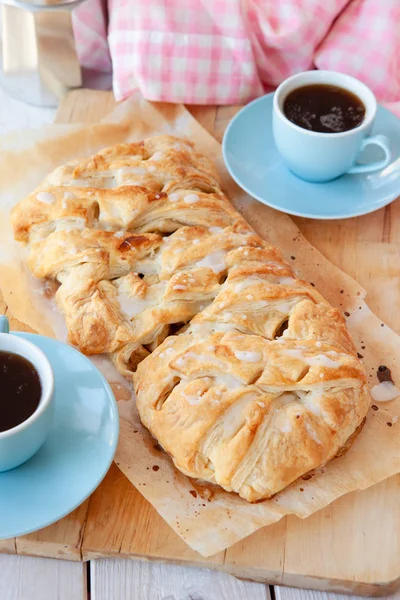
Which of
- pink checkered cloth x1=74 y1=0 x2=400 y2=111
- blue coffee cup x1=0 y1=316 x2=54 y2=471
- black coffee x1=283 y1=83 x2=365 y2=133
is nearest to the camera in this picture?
blue coffee cup x1=0 y1=316 x2=54 y2=471

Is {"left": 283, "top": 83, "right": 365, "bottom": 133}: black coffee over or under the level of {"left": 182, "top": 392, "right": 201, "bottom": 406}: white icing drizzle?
over

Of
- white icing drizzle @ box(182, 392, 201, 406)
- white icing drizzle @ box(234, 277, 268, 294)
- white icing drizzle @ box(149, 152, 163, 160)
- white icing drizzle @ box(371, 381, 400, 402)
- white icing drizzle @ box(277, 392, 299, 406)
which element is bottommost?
white icing drizzle @ box(371, 381, 400, 402)

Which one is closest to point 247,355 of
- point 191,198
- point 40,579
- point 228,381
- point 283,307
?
point 228,381

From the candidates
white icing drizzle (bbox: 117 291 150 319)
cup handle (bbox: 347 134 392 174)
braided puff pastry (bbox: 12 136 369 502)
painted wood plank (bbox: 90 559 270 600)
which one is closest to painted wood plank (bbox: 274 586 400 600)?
painted wood plank (bbox: 90 559 270 600)

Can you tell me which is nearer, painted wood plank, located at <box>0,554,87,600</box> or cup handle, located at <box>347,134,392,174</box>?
painted wood plank, located at <box>0,554,87,600</box>

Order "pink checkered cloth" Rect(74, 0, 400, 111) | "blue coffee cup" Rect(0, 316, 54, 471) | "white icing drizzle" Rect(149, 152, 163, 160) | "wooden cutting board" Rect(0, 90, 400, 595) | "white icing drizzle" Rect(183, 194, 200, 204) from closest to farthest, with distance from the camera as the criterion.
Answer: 1. "blue coffee cup" Rect(0, 316, 54, 471)
2. "wooden cutting board" Rect(0, 90, 400, 595)
3. "white icing drizzle" Rect(183, 194, 200, 204)
4. "white icing drizzle" Rect(149, 152, 163, 160)
5. "pink checkered cloth" Rect(74, 0, 400, 111)

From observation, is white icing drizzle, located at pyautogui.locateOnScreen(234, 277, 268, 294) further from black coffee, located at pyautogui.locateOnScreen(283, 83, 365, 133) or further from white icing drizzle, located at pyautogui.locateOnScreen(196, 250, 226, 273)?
black coffee, located at pyautogui.locateOnScreen(283, 83, 365, 133)

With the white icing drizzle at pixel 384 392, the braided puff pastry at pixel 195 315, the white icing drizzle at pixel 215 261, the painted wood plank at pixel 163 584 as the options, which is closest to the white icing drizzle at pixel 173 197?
the braided puff pastry at pixel 195 315
